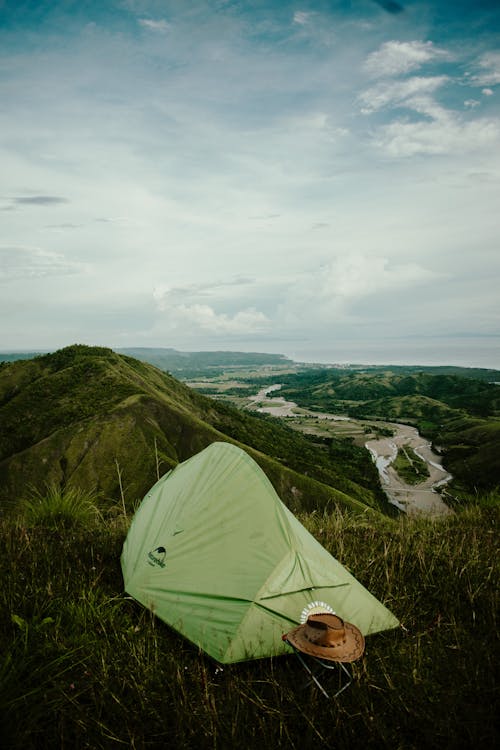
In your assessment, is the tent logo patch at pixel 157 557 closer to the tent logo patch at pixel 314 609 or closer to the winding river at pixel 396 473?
the tent logo patch at pixel 314 609

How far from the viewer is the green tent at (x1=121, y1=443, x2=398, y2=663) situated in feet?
15.0

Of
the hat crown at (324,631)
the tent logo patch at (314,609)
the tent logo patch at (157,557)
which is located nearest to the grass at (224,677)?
the hat crown at (324,631)

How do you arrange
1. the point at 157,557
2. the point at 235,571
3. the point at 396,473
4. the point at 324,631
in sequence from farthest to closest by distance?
the point at 396,473
the point at 157,557
the point at 235,571
the point at 324,631

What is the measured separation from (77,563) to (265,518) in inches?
119

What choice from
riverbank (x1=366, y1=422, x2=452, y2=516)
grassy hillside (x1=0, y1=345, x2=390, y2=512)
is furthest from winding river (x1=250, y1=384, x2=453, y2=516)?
grassy hillside (x1=0, y1=345, x2=390, y2=512)

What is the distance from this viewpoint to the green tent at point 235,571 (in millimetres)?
4559

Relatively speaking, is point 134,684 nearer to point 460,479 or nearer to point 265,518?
point 265,518

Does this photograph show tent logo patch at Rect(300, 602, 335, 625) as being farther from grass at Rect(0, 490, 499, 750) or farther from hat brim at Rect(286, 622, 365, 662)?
hat brim at Rect(286, 622, 365, 662)

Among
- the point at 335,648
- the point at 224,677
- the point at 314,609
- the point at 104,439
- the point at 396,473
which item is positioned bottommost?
the point at 396,473

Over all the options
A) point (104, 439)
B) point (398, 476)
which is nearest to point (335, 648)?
point (104, 439)

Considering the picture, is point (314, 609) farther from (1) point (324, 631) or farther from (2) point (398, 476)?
(2) point (398, 476)

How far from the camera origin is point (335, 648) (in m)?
3.52

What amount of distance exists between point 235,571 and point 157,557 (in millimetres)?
1407

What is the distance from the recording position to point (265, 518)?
18.5ft
